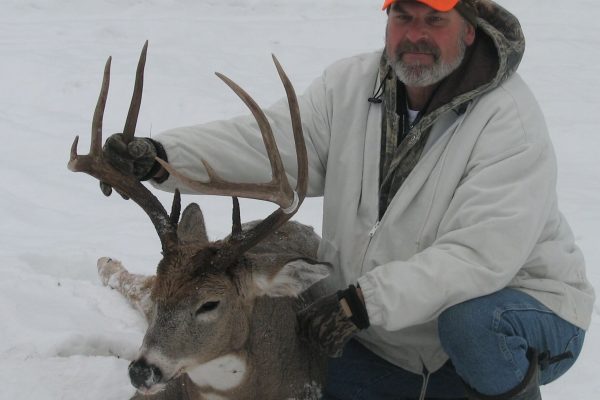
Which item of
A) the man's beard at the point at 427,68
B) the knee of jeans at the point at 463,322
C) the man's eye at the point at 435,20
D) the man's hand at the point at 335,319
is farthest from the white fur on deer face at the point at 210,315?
the man's eye at the point at 435,20

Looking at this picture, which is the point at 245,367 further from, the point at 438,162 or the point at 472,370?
the point at 438,162

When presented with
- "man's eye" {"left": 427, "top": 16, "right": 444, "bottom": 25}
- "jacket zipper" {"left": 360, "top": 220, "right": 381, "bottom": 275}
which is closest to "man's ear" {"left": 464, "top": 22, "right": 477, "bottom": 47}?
"man's eye" {"left": 427, "top": 16, "right": 444, "bottom": 25}

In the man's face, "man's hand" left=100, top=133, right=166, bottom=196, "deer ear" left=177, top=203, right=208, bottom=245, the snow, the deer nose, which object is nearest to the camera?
the deer nose

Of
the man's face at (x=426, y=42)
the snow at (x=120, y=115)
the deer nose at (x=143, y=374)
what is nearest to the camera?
the deer nose at (x=143, y=374)

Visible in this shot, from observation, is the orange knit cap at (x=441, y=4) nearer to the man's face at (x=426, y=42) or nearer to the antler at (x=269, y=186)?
the man's face at (x=426, y=42)

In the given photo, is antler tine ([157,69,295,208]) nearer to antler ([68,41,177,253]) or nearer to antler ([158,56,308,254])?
antler ([158,56,308,254])

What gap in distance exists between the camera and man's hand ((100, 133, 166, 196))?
378 centimetres

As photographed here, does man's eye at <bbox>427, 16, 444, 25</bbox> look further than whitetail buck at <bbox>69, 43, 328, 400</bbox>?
Yes

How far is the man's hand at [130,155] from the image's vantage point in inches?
149

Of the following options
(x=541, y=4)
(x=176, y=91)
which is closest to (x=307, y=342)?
(x=176, y=91)

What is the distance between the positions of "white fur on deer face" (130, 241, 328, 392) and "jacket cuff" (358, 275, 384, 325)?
21 centimetres

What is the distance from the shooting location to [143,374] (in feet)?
11.2

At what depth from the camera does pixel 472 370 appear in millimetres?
3609

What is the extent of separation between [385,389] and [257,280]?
102 cm
